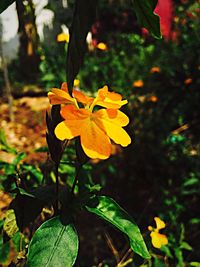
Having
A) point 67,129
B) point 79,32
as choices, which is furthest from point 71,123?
point 79,32

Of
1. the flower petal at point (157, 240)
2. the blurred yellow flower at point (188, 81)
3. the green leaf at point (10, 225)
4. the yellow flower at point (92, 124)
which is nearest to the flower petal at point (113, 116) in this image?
the yellow flower at point (92, 124)

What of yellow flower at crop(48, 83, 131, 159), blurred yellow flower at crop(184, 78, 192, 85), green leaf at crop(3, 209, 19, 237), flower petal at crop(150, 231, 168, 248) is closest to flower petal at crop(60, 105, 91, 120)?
yellow flower at crop(48, 83, 131, 159)

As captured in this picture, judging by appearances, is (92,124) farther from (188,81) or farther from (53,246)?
(188,81)

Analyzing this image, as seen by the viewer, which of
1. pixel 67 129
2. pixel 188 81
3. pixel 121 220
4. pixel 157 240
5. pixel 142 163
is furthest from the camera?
pixel 142 163

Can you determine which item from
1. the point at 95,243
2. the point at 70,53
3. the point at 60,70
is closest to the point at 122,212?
the point at 70,53

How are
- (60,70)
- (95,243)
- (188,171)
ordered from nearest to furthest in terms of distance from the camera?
(95,243) < (188,171) < (60,70)

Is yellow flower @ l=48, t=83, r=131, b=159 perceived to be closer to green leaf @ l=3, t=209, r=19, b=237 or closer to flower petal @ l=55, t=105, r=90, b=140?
flower petal @ l=55, t=105, r=90, b=140

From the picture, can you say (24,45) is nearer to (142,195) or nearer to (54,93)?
(142,195)
